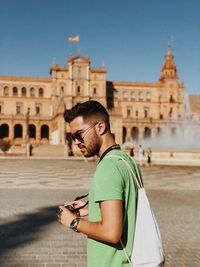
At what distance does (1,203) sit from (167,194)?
212 inches

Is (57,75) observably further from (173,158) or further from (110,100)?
(173,158)

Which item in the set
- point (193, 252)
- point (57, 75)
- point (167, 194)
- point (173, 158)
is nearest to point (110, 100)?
point (57, 75)

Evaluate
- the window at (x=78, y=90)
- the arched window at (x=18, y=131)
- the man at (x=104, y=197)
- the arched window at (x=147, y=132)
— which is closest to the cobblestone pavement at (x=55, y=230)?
the man at (x=104, y=197)

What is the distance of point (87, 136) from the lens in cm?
225

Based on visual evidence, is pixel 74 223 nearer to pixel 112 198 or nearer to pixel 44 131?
pixel 112 198

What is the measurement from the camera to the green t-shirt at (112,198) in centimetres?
198

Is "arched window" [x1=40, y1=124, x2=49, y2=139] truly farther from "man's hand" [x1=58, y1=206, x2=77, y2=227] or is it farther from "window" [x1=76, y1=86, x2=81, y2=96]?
"man's hand" [x1=58, y1=206, x2=77, y2=227]

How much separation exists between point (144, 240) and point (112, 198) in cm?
35

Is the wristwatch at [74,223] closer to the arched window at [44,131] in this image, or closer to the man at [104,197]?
the man at [104,197]

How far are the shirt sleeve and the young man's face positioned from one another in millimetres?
251

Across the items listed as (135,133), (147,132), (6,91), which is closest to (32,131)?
(6,91)

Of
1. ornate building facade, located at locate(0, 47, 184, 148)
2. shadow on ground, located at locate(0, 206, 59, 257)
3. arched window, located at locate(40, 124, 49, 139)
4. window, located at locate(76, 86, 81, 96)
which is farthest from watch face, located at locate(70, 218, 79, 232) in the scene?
window, located at locate(76, 86, 81, 96)

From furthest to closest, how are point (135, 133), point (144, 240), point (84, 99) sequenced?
point (135, 133) < point (84, 99) < point (144, 240)

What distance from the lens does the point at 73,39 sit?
71438 mm
